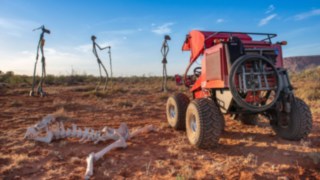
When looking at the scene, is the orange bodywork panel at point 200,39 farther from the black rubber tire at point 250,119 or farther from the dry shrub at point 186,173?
the dry shrub at point 186,173

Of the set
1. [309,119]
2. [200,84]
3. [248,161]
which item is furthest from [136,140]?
[309,119]

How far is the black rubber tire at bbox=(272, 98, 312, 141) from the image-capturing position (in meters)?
5.07

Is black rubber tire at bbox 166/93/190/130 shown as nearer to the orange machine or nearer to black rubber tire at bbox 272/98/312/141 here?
the orange machine

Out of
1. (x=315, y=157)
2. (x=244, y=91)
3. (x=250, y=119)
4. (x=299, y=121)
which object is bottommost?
(x=315, y=157)

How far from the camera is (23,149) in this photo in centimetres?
534

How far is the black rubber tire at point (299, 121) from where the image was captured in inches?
200

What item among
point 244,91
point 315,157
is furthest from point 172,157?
point 315,157

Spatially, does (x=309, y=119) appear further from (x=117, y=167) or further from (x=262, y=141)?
(x=117, y=167)

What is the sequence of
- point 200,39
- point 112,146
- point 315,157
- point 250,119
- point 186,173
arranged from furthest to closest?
point 250,119 < point 200,39 < point 112,146 < point 315,157 < point 186,173

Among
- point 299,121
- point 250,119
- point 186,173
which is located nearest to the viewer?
point 186,173

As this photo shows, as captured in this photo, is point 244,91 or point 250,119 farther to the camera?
point 250,119

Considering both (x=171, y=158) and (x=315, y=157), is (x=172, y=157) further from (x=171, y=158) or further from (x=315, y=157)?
(x=315, y=157)

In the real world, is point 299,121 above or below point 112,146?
above

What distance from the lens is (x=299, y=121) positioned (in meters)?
5.09
